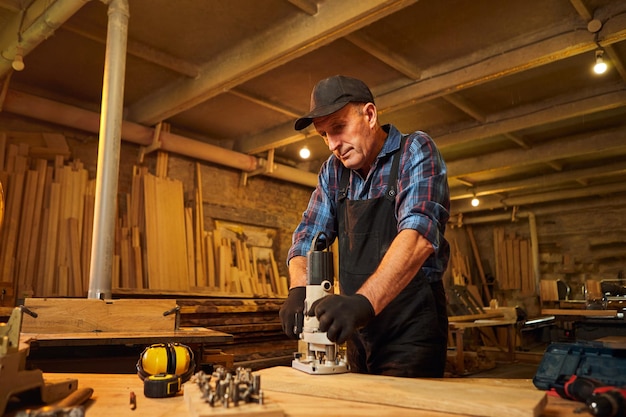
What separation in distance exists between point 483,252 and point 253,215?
7272mm

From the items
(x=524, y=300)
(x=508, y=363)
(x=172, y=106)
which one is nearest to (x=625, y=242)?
(x=524, y=300)

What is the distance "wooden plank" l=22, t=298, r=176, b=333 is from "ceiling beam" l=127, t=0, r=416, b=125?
2.65 meters

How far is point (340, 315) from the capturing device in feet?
4.50

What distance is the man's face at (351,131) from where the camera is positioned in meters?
1.91

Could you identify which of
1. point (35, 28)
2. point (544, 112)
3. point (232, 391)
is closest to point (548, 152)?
point (544, 112)

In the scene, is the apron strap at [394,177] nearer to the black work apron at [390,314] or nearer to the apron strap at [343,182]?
the black work apron at [390,314]

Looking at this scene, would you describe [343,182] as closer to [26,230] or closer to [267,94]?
[267,94]

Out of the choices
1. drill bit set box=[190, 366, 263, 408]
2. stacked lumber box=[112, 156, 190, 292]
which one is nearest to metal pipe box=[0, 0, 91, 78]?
stacked lumber box=[112, 156, 190, 292]

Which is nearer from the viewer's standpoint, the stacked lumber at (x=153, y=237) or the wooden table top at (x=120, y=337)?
the wooden table top at (x=120, y=337)

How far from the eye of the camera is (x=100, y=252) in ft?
12.7

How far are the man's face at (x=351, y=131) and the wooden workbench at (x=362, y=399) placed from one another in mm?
874

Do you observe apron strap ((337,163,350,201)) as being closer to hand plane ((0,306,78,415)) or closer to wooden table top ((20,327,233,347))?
hand plane ((0,306,78,415))

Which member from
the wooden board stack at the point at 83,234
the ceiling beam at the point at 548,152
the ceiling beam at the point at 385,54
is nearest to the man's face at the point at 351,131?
the ceiling beam at the point at 385,54

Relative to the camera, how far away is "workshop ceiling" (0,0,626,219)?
14.6 ft
